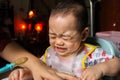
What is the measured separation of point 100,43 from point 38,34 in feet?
6.87

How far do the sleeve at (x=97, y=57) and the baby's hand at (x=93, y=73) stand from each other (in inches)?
3.1

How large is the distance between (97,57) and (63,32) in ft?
0.47

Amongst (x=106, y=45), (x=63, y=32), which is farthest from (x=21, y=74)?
(x=106, y=45)

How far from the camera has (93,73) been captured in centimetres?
79

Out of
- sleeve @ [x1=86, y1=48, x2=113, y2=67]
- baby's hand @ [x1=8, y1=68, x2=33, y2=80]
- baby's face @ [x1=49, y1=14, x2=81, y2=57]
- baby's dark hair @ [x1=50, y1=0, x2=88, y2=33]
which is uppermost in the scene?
baby's dark hair @ [x1=50, y1=0, x2=88, y2=33]

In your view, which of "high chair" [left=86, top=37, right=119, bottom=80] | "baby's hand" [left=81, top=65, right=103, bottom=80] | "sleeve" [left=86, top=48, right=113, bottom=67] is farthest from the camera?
"high chair" [left=86, top=37, right=119, bottom=80]

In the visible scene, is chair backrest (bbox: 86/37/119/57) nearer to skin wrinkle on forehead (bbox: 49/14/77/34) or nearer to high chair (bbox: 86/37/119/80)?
high chair (bbox: 86/37/119/80)

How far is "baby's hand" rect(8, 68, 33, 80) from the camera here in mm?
806

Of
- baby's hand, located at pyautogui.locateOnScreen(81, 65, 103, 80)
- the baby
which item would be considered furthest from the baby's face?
baby's hand, located at pyautogui.locateOnScreen(81, 65, 103, 80)

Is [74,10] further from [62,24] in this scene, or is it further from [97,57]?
[97,57]

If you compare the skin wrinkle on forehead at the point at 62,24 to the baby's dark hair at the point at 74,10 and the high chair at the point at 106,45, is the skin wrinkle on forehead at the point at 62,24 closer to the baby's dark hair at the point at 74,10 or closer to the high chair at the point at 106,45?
the baby's dark hair at the point at 74,10

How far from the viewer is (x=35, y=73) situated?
2.74 ft

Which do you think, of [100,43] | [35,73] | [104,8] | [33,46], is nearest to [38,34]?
[33,46]

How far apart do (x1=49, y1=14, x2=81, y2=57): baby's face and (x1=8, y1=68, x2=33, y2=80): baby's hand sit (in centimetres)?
12
